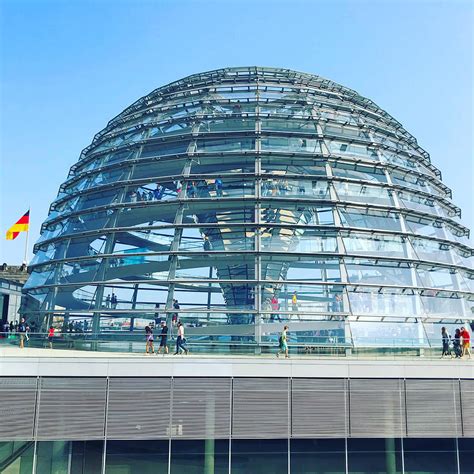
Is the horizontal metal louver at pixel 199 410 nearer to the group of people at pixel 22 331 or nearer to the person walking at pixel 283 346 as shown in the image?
the person walking at pixel 283 346

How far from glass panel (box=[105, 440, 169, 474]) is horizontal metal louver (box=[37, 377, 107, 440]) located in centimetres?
95

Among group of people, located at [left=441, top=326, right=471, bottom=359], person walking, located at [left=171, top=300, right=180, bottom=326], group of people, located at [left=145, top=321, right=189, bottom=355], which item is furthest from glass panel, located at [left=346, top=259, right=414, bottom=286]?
group of people, located at [left=145, top=321, right=189, bottom=355]

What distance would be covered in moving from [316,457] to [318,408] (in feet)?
5.50

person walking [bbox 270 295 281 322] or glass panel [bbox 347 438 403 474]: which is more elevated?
person walking [bbox 270 295 281 322]

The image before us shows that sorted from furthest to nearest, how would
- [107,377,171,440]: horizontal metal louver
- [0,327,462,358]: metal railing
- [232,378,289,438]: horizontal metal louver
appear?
[0,327,462,358]: metal railing < [232,378,289,438]: horizontal metal louver < [107,377,171,440]: horizontal metal louver

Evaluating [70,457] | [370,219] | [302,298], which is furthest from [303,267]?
Answer: [70,457]

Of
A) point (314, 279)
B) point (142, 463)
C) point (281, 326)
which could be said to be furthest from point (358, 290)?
point (142, 463)

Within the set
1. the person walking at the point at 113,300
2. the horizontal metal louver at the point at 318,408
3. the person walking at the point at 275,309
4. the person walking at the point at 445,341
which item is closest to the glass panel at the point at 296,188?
the person walking at the point at 275,309

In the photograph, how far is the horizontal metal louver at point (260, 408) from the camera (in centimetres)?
1548

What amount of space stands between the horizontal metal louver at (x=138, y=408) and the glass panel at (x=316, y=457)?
157 inches

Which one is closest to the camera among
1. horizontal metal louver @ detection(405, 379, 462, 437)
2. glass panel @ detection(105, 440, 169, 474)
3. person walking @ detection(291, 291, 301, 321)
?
glass panel @ detection(105, 440, 169, 474)

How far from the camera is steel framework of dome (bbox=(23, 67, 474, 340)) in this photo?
1955cm

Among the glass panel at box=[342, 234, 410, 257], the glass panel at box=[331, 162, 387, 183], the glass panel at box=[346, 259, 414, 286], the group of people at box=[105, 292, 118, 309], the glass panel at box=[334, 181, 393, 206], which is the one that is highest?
the glass panel at box=[331, 162, 387, 183]

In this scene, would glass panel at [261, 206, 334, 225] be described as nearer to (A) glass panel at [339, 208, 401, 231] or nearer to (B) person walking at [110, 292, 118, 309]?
(A) glass panel at [339, 208, 401, 231]
